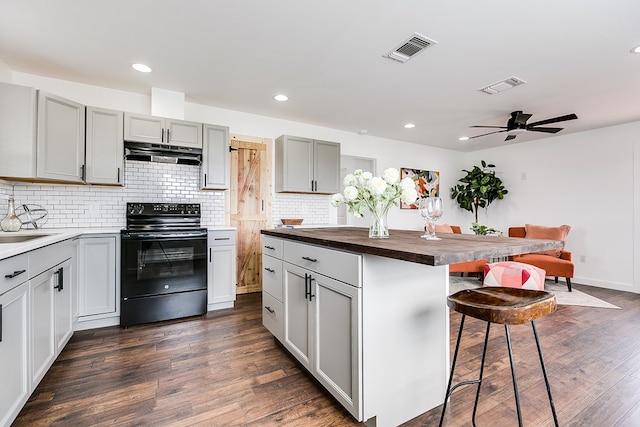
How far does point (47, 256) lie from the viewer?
192cm

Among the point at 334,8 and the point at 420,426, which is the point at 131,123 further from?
the point at 420,426

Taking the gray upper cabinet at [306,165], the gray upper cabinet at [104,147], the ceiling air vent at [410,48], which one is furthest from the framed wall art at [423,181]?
the gray upper cabinet at [104,147]

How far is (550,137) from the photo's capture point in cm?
535

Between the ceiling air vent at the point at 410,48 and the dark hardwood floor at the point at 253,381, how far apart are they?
8.27 feet

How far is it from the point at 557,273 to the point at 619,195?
1697 mm

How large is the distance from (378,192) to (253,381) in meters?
1.48

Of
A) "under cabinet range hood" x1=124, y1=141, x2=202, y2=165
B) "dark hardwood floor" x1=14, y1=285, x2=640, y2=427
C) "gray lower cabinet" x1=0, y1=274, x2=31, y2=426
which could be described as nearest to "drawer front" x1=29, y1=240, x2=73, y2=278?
"gray lower cabinet" x1=0, y1=274, x2=31, y2=426

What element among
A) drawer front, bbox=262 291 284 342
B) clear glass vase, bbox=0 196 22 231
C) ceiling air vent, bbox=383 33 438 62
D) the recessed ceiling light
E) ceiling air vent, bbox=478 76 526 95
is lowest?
drawer front, bbox=262 291 284 342

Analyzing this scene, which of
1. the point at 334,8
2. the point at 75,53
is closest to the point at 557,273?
the point at 334,8

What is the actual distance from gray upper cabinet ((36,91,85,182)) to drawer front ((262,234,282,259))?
2.04 m

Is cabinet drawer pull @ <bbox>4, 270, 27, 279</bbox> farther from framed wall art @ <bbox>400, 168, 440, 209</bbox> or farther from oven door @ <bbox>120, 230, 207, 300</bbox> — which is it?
framed wall art @ <bbox>400, 168, 440, 209</bbox>

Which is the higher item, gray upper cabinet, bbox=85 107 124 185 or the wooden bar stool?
gray upper cabinet, bbox=85 107 124 185

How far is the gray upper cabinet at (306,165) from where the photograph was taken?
13.8ft

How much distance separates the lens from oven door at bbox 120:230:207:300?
9.33 feet
